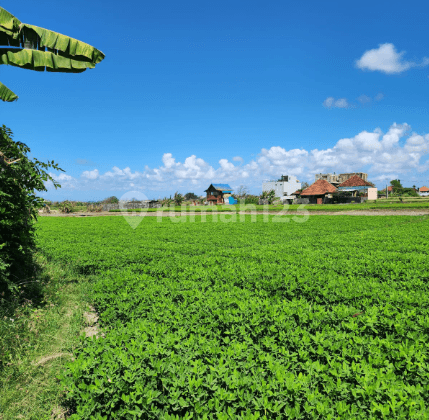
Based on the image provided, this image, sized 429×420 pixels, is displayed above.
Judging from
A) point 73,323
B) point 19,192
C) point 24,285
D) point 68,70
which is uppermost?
point 68,70

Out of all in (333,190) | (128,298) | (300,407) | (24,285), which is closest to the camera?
(300,407)

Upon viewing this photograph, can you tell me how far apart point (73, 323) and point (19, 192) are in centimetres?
340

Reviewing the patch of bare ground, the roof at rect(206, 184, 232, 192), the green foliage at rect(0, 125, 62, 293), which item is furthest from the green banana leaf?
the roof at rect(206, 184, 232, 192)

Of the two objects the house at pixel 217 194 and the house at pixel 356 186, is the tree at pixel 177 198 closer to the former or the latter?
the house at pixel 217 194

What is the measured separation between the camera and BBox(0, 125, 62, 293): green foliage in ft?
20.1

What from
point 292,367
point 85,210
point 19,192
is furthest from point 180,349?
point 85,210

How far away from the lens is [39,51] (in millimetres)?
7148

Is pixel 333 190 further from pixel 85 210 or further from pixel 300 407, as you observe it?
pixel 300 407

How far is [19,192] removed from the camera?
6.59 m

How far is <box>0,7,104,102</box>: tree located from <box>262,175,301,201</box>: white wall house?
87001mm

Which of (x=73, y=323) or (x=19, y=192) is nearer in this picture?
(x=73, y=323)

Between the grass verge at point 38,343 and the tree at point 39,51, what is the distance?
207 inches

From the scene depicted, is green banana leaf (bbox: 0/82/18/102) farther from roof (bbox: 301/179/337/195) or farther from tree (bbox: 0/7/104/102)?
roof (bbox: 301/179/337/195)

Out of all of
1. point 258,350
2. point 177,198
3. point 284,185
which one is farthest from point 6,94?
point 284,185
